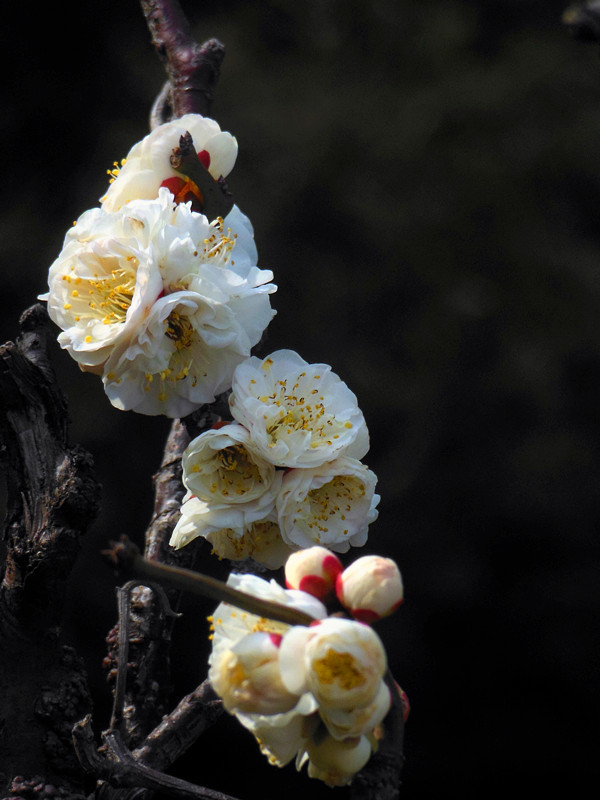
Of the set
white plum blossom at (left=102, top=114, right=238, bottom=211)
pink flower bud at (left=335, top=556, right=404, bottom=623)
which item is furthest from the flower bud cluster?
white plum blossom at (left=102, top=114, right=238, bottom=211)

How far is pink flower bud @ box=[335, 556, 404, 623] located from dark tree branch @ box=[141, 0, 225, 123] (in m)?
0.56

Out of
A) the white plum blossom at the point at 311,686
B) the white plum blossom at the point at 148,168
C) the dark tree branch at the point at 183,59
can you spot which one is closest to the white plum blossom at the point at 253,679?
the white plum blossom at the point at 311,686

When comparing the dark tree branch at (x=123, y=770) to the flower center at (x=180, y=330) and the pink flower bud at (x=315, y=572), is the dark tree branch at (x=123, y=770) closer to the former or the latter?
the pink flower bud at (x=315, y=572)

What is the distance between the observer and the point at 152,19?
0.85 meters

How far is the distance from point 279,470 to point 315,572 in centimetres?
12

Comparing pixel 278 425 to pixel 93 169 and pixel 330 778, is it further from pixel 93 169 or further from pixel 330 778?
pixel 93 169

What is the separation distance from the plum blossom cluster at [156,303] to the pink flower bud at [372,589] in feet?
0.58

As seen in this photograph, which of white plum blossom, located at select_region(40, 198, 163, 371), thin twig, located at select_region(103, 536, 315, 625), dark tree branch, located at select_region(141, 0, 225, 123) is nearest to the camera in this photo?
thin twig, located at select_region(103, 536, 315, 625)

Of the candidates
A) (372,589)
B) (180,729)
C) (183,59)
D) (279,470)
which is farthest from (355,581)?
(183,59)

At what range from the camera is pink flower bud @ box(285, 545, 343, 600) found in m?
0.39

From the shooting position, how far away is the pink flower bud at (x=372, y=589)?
0.37m

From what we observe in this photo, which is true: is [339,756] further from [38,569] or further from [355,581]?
[38,569]

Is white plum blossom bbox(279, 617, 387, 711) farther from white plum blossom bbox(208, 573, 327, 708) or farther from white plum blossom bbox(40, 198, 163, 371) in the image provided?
white plum blossom bbox(40, 198, 163, 371)

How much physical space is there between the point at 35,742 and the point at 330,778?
25cm
